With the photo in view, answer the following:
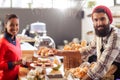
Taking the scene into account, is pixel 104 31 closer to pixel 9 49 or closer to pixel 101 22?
pixel 101 22

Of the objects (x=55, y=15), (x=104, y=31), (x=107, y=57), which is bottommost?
(x=107, y=57)

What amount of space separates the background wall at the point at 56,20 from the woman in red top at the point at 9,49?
5.74 metres

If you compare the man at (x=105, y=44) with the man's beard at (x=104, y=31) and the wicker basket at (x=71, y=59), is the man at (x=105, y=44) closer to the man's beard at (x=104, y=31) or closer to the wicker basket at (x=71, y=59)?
the man's beard at (x=104, y=31)

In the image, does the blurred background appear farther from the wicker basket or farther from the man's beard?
the man's beard

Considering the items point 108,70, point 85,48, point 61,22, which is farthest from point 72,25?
point 108,70

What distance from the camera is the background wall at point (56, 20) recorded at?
27.5ft

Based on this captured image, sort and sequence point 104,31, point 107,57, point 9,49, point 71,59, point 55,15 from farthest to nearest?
point 55,15, point 9,49, point 71,59, point 104,31, point 107,57

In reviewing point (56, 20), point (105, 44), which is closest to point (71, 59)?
point (105, 44)

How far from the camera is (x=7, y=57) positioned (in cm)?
263

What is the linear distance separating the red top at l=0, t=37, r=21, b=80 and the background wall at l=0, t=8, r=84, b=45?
225 inches

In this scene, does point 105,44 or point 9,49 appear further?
point 9,49

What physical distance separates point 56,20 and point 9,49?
19.6ft

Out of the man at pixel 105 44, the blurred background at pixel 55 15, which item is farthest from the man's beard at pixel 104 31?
the blurred background at pixel 55 15

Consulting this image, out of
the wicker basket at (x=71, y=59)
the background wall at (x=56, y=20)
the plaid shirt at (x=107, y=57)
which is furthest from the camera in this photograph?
the background wall at (x=56, y=20)
